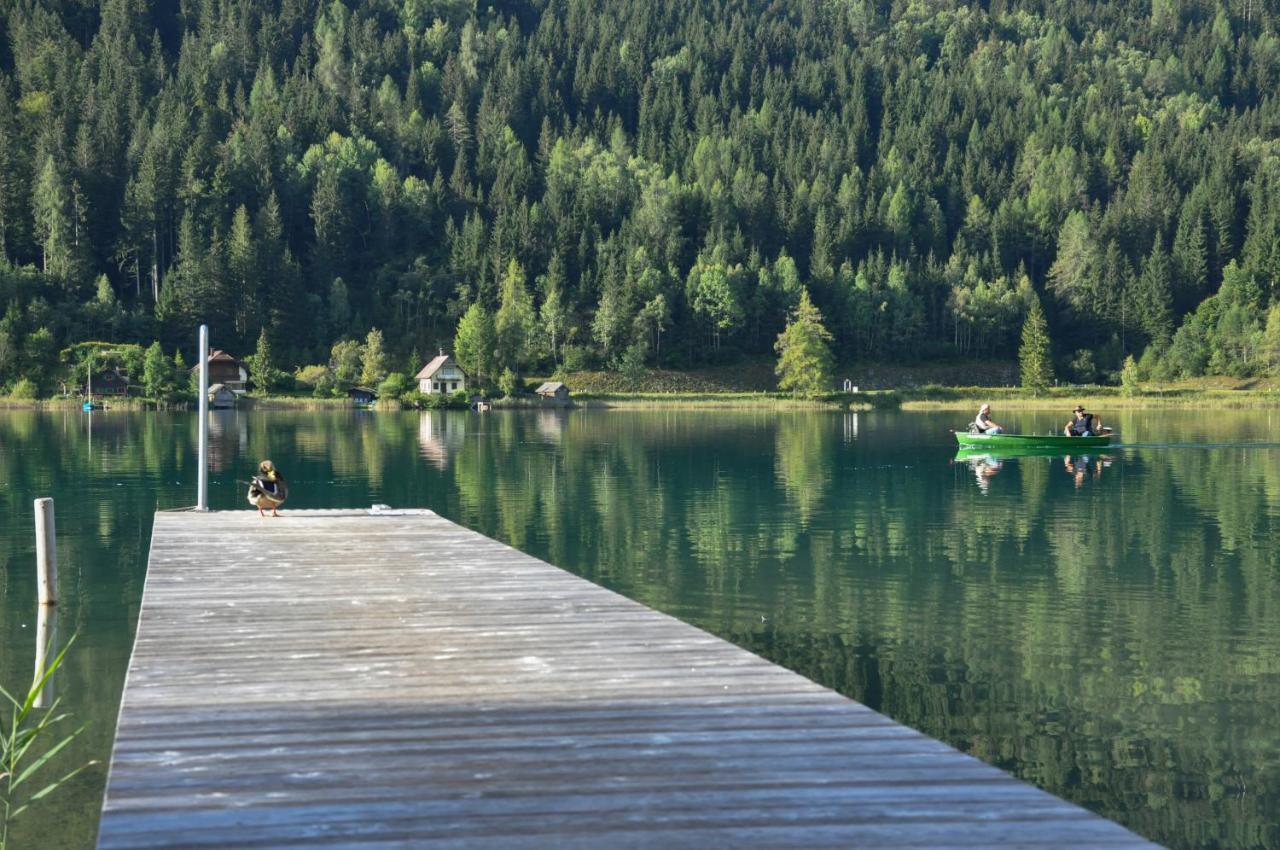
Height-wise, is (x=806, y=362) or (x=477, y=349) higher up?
(x=477, y=349)

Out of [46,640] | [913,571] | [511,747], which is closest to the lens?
[511,747]

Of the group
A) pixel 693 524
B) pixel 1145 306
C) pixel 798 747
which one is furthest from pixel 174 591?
pixel 1145 306

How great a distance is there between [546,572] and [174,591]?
16.5 feet

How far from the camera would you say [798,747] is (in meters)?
9.45

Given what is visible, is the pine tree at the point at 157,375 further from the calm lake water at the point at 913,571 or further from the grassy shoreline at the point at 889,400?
the calm lake water at the point at 913,571

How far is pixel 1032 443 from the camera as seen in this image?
6350cm

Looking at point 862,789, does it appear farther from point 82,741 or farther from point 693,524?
point 693,524

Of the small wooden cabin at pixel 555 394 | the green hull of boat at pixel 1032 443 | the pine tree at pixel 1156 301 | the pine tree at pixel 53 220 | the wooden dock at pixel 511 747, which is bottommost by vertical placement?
the green hull of boat at pixel 1032 443

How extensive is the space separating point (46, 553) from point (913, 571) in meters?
15.6

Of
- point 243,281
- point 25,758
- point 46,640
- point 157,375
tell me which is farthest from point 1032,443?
point 243,281

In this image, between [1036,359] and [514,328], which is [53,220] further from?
[1036,359]

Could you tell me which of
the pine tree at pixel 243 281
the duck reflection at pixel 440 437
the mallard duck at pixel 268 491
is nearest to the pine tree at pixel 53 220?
the pine tree at pixel 243 281

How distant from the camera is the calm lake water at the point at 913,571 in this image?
14.3 meters

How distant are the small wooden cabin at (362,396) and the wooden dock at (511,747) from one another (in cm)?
A: 12496
